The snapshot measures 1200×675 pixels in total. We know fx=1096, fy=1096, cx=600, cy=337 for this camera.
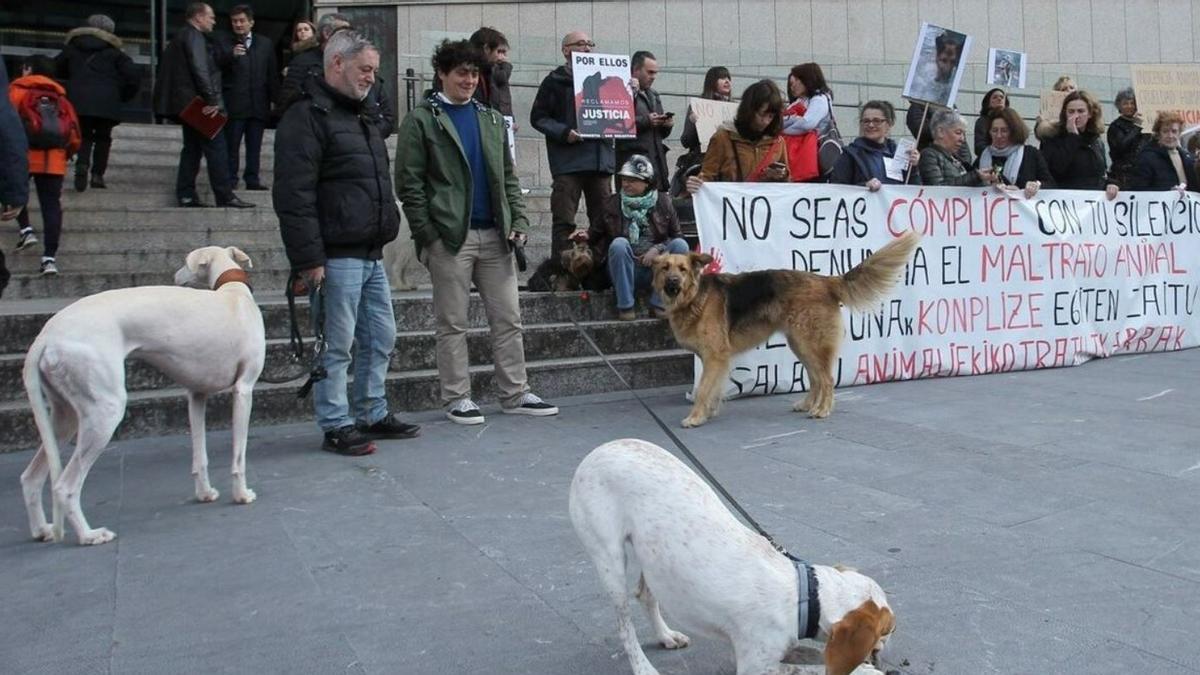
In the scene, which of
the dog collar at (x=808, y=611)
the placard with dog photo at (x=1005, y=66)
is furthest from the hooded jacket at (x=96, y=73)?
the dog collar at (x=808, y=611)

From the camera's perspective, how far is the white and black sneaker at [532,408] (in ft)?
23.2

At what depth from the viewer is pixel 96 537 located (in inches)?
176

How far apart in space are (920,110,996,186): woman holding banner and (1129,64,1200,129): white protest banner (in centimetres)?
263

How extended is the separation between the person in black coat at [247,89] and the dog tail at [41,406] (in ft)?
21.0

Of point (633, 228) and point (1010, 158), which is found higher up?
point (1010, 158)

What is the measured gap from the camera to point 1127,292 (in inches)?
384

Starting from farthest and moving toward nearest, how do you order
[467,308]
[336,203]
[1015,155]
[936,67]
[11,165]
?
[1015,155] → [936,67] → [467,308] → [336,203] → [11,165]

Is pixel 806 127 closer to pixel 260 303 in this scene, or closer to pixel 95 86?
pixel 260 303

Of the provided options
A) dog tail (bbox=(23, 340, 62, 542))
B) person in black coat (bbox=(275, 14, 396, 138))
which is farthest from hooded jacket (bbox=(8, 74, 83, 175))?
dog tail (bbox=(23, 340, 62, 542))

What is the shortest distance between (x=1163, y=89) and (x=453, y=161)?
762 centimetres

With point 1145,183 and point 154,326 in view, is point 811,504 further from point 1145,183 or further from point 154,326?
point 1145,183

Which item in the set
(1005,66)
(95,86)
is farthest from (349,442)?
(1005,66)

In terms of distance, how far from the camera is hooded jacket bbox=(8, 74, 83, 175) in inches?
340

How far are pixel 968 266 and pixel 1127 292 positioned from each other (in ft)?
6.34
